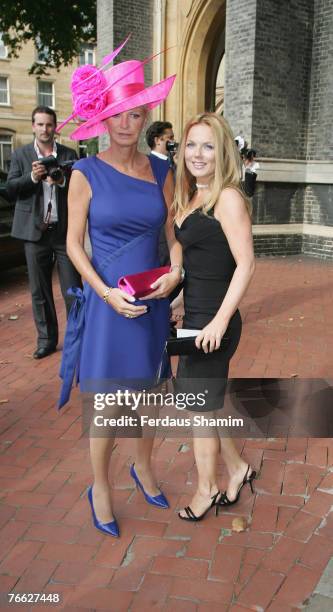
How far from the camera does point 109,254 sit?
94.5 inches

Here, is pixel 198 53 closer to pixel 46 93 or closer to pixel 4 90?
pixel 4 90

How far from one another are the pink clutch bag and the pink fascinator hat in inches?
25.9

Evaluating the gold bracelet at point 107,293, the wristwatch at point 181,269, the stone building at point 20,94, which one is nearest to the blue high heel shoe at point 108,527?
the gold bracelet at point 107,293

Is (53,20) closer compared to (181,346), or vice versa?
(181,346)

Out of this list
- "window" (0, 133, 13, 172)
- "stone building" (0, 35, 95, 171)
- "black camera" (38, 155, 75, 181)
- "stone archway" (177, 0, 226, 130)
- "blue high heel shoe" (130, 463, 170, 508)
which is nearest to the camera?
"blue high heel shoe" (130, 463, 170, 508)

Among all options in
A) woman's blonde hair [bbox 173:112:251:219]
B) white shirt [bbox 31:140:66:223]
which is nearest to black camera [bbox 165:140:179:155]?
white shirt [bbox 31:140:66:223]

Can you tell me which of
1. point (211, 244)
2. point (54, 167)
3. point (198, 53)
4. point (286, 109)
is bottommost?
point (211, 244)

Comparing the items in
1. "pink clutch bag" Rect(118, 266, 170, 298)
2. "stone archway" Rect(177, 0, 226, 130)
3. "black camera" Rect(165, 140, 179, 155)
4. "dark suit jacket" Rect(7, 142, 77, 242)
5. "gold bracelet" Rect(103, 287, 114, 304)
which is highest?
"stone archway" Rect(177, 0, 226, 130)

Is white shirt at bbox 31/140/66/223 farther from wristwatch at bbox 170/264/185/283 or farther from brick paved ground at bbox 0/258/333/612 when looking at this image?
wristwatch at bbox 170/264/185/283

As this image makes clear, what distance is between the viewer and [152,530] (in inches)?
104

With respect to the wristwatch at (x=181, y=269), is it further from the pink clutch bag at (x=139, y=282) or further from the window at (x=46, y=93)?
the window at (x=46, y=93)

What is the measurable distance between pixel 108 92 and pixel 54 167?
8.20 ft

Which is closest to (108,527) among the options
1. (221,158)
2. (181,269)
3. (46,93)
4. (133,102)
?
(181,269)

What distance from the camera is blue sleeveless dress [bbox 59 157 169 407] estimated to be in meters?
2.34
